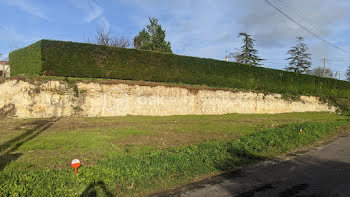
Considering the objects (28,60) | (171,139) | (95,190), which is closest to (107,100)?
(28,60)

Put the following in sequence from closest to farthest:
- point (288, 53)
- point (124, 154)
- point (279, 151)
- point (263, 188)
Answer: point (263, 188), point (124, 154), point (279, 151), point (288, 53)

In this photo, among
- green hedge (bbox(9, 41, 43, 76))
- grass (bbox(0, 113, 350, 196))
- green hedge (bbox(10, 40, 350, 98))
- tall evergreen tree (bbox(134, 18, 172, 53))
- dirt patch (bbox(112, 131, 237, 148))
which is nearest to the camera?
grass (bbox(0, 113, 350, 196))

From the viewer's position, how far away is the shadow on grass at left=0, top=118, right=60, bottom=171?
6.69 m

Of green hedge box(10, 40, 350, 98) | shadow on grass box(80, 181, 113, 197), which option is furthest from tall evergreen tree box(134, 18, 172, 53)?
shadow on grass box(80, 181, 113, 197)

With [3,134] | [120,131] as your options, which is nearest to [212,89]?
[120,131]

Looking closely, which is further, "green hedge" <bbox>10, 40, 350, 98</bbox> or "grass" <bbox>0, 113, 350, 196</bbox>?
"green hedge" <bbox>10, 40, 350, 98</bbox>

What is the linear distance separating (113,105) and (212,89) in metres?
8.84

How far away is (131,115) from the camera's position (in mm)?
16500

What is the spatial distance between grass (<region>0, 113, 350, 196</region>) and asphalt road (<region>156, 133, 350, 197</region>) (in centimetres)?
50

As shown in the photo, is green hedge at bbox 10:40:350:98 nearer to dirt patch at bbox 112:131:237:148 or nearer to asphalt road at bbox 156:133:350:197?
Result: dirt patch at bbox 112:131:237:148

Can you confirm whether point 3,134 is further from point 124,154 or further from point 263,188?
point 263,188

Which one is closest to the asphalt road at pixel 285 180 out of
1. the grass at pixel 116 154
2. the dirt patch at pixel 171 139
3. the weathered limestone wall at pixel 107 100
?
the grass at pixel 116 154

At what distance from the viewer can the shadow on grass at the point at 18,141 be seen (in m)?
6.69

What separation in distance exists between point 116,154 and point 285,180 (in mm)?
4644
